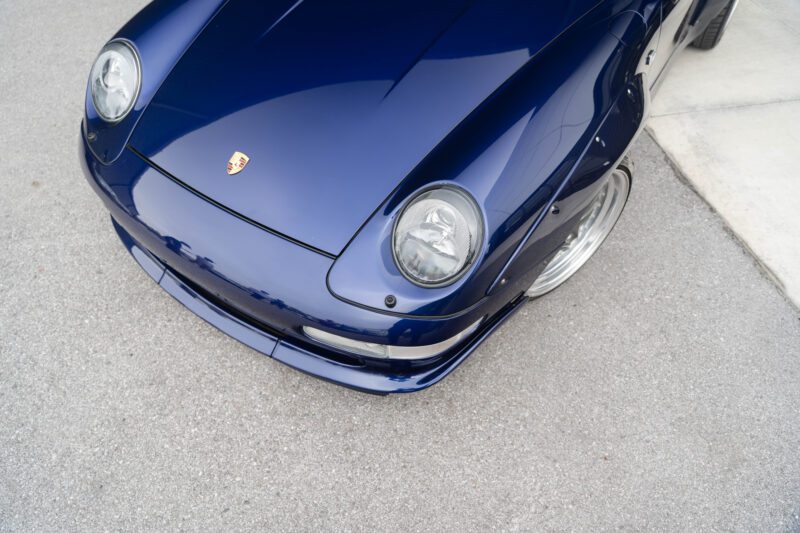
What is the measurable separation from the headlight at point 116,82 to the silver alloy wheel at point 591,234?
146 centimetres

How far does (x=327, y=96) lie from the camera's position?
1.78 m

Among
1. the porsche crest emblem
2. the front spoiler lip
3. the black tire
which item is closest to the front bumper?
the front spoiler lip

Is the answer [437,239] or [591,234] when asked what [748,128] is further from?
[437,239]

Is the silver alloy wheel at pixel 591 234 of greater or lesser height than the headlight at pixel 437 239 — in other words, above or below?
below

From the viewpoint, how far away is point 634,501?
76.0 inches

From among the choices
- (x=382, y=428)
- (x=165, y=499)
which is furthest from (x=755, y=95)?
(x=165, y=499)

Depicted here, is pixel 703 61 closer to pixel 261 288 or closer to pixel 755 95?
pixel 755 95

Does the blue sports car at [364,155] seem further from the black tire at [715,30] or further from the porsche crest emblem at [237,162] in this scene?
the black tire at [715,30]

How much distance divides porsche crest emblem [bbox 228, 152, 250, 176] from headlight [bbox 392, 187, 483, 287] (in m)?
0.48

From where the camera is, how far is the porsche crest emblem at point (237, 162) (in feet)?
5.62

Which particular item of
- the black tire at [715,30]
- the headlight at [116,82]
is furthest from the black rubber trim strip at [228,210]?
the black tire at [715,30]

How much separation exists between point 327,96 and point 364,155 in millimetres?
236

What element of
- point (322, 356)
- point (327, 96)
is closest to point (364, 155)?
point (327, 96)

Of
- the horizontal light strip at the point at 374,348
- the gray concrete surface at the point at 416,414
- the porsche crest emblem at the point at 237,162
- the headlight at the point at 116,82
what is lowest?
the gray concrete surface at the point at 416,414
